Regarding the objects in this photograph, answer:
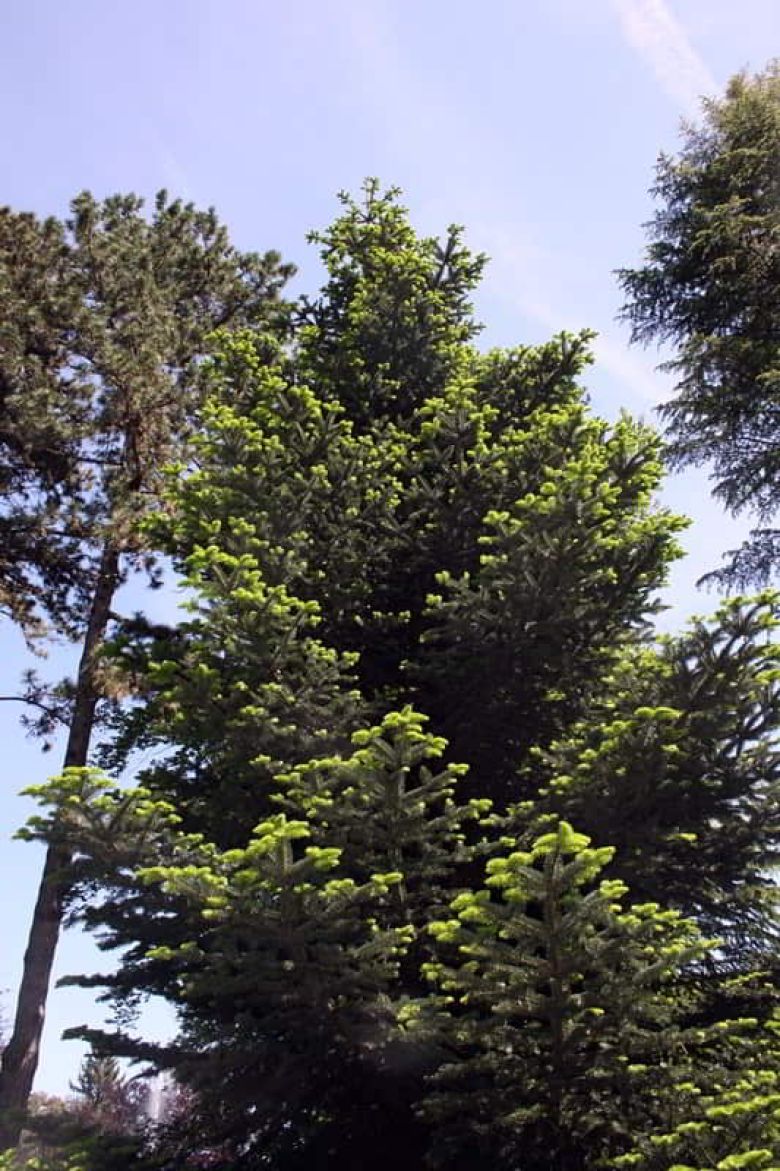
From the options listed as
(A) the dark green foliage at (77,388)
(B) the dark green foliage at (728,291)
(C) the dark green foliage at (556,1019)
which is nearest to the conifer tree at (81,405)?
(A) the dark green foliage at (77,388)

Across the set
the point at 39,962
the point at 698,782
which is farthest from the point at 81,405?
the point at 698,782

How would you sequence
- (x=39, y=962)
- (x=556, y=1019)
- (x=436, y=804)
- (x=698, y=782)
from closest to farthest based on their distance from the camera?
1. (x=556, y=1019)
2. (x=698, y=782)
3. (x=436, y=804)
4. (x=39, y=962)

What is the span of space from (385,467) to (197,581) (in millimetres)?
2706

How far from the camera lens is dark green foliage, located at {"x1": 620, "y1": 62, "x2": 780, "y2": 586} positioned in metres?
12.2

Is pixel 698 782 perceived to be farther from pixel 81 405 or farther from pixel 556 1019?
pixel 81 405

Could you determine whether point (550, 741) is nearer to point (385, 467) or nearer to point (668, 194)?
point (385, 467)

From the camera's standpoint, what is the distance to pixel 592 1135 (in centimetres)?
518

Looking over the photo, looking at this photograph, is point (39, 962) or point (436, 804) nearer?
point (436, 804)

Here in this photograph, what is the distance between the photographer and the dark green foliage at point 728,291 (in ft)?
40.1

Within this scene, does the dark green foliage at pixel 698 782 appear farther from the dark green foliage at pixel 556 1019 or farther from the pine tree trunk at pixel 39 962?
the pine tree trunk at pixel 39 962

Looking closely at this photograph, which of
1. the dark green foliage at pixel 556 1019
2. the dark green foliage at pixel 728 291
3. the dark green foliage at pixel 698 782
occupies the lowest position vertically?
the dark green foliage at pixel 556 1019

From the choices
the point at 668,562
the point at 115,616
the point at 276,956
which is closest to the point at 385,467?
the point at 668,562

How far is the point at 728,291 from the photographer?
12703mm

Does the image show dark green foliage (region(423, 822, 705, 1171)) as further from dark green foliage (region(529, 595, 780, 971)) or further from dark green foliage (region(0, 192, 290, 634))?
dark green foliage (region(0, 192, 290, 634))
